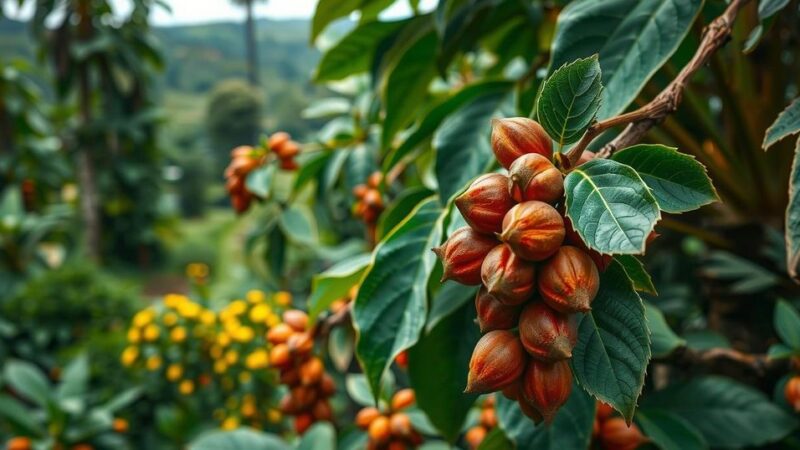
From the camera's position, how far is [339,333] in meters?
0.71

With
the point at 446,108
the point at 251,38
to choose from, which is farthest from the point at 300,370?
the point at 251,38

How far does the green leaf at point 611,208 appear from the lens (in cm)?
21

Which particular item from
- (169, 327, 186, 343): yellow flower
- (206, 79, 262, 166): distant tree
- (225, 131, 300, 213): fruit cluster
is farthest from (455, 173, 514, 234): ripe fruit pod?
(206, 79, 262, 166): distant tree

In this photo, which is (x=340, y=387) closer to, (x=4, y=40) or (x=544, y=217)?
(x=544, y=217)

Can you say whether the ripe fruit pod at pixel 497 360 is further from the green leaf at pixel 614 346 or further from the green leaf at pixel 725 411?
the green leaf at pixel 725 411

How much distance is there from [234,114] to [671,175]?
16686 mm

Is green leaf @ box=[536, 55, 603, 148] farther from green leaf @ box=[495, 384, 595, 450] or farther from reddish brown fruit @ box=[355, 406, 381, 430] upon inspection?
reddish brown fruit @ box=[355, 406, 381, 430]

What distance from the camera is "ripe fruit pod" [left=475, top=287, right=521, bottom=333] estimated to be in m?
0.25

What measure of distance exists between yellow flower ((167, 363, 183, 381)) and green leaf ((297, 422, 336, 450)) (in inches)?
66.1

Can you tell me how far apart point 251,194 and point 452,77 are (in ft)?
1.47

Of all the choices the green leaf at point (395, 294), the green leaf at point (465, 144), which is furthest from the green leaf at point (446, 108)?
the green leaf at point (395, 294)

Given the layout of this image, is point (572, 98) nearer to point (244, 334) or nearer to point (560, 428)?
point (560, 428)

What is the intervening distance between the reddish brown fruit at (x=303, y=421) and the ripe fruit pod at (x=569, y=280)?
45 centimetres

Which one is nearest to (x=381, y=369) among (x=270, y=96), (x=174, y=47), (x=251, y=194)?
(x=251, y=194)
